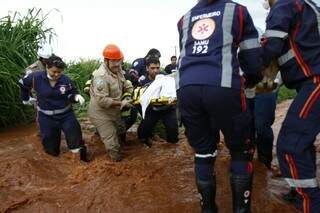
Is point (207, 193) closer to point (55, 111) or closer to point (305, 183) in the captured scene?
point (305, 183)

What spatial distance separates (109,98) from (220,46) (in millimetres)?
3044

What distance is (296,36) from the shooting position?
3.72m

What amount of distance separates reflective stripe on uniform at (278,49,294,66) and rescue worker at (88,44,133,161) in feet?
10.2

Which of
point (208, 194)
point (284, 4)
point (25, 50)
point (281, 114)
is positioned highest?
point (284, 4)

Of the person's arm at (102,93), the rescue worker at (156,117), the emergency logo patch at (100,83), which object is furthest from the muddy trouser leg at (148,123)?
the emergency logo patch at (100,83)

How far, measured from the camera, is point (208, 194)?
3.97m

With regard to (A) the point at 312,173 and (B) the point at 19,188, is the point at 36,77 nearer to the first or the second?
(B) the point at 19,188

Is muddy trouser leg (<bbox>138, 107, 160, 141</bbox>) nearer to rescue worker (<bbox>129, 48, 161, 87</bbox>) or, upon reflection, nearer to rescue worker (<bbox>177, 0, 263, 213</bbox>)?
rescue worker (<bbox>129, 48, 161, 87</bbox>)

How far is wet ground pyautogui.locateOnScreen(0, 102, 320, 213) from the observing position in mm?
4672

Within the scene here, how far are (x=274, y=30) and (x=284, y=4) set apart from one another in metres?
0.21

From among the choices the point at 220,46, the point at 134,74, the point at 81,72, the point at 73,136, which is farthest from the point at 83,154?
the point at 81,72

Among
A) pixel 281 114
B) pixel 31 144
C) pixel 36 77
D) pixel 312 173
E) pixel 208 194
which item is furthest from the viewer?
pixel 281 114

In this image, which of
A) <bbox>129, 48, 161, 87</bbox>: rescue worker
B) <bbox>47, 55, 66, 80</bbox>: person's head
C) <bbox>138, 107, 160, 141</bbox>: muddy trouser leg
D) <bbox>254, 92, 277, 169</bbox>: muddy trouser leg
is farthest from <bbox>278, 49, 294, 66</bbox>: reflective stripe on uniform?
<bbox>129, 48, 161, 87</bbox>: rescue worker

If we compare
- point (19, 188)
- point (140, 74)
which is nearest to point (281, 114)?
point (140, 74)
